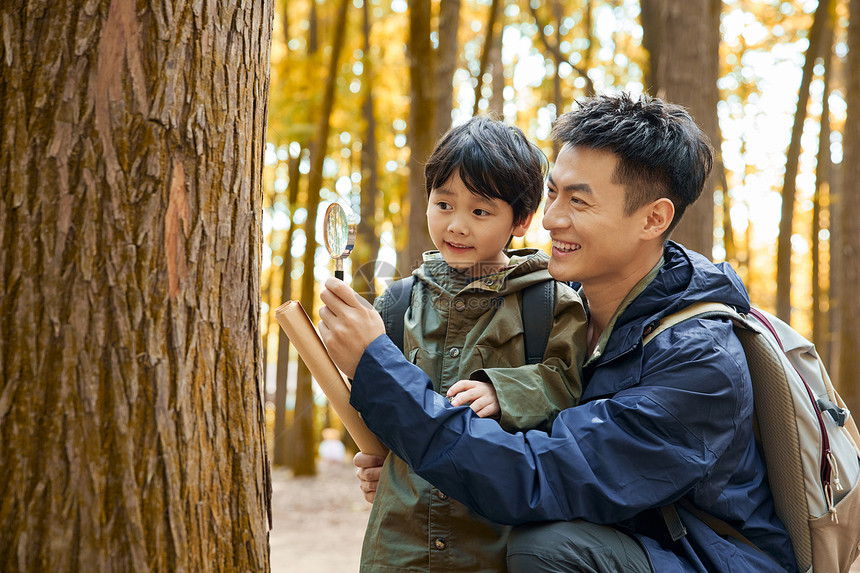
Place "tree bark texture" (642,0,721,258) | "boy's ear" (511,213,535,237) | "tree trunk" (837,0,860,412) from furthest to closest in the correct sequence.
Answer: "tree trunk" (837,0,860,412)
"tree bark texture" (642,0,721,258)
"boy's ear" (511,213,535,237)

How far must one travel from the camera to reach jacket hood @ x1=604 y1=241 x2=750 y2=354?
2.31 metres

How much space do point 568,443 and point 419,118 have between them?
17.3 feet

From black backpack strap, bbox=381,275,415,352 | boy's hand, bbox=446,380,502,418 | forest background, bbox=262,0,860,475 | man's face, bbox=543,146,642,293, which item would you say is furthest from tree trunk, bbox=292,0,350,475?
boy's hand, bbox=446,380,502,418

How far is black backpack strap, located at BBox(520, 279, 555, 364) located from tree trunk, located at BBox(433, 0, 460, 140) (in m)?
4.63

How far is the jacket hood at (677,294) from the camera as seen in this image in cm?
231

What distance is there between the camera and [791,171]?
914cm

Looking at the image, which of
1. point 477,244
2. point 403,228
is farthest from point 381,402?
point 403,228

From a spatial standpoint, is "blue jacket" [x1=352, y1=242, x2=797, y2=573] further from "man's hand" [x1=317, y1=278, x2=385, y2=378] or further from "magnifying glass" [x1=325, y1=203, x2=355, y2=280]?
"magnifying glass" [x1=325, y1=203, x2=355, y2=280]

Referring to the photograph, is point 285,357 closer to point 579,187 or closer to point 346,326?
point 579,187

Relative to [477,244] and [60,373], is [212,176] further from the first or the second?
[477,244]

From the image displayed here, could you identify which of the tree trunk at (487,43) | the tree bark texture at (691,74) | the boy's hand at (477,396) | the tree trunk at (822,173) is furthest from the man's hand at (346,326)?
the tree trunk at (822,173)

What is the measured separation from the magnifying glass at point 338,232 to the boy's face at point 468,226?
0.51m

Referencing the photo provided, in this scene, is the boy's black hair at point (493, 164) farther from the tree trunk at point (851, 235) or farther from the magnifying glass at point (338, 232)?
the tree trunk at point (851, 235)

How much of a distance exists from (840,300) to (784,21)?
7581 millimetres
